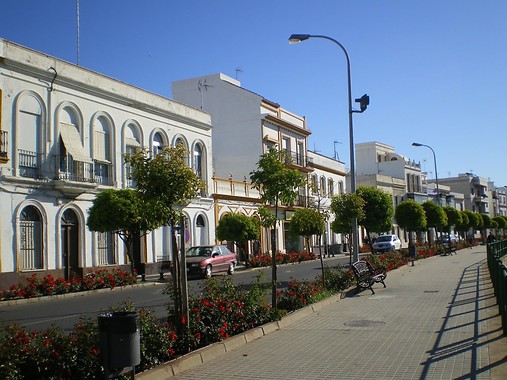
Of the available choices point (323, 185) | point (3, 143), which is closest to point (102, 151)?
point (3, 143)

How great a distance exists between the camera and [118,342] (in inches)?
247

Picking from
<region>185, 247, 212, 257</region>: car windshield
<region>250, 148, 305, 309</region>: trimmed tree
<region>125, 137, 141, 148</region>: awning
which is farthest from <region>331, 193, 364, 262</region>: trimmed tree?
<region>125, 137, 141, 148</region>: awning

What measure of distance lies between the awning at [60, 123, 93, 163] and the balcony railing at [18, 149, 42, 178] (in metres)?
Answer: 1.57

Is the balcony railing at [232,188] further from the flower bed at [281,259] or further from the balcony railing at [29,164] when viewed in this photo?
the balcony railing at [29,164]

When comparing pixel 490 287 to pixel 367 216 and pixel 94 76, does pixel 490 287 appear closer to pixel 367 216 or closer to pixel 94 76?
pixel 367 216

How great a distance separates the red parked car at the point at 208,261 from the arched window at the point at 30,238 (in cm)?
664

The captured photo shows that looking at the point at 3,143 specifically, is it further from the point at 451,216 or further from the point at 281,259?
the point at 451,216

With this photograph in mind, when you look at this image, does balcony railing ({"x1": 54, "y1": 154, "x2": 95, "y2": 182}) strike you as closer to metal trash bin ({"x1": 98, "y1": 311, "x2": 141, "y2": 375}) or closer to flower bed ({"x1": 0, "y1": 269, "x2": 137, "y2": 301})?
flower bed ({"x1": 0, "y1": 269, "x2": 137, "y2": 301})

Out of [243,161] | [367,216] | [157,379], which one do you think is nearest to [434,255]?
[367,216]

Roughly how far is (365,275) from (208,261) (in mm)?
10822

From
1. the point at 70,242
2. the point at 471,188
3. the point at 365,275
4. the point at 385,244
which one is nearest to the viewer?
the point at 365,275

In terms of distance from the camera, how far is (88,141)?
2750cm

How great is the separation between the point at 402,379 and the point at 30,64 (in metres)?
21.8

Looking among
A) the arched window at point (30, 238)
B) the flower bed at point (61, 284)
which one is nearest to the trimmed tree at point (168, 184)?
the flower bed at point (61, 284)
